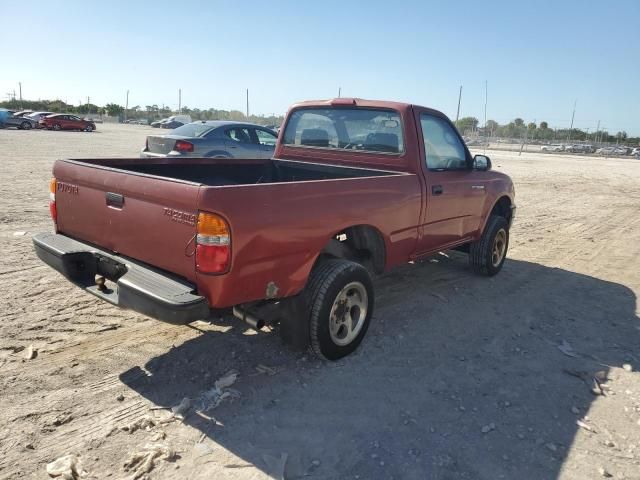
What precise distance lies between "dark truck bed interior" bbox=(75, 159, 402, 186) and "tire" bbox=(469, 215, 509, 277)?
6.19ft

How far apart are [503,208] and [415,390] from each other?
364 centimetres

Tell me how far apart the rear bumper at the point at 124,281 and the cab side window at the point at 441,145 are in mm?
2773

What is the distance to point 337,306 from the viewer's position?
3668 mm

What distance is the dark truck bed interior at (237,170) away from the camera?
4.36 metres

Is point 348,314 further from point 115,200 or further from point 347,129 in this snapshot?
point 347,129

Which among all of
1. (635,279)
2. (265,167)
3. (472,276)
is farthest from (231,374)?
(635,279)

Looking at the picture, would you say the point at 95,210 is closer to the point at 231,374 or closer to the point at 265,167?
the point at 231,374

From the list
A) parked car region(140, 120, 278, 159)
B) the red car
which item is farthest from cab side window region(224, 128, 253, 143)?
the red car

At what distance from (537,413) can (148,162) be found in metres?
3.67

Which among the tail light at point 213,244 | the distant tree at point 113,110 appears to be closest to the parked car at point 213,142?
the tail light at point 213,244

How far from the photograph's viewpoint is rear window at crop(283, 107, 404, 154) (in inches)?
182

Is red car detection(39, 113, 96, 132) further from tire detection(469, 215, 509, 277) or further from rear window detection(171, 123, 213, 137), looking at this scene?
tire detection(469, 215, 509, 277)

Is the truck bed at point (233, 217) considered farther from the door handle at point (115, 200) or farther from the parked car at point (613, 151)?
the parked car at point (613, 151)

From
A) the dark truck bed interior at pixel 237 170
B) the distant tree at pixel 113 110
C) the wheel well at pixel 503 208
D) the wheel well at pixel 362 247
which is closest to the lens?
the wheel well at pixel 362 247
